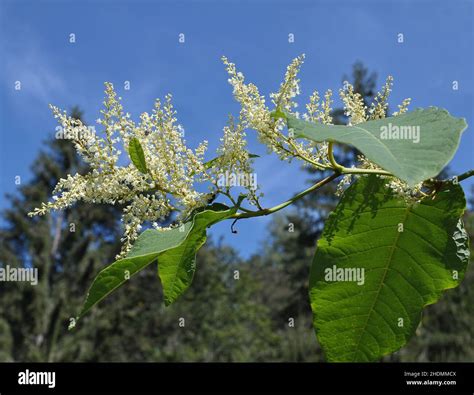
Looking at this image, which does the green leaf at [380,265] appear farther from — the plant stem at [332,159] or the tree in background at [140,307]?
the tree in background at [140,307]

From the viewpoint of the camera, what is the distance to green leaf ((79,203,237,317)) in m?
0.74

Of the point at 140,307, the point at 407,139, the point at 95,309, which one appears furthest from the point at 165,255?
the point at 140,307

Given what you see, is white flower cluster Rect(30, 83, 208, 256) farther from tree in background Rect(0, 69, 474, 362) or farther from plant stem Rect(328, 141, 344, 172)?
tree in background Rect(0, 69, 474, 362)

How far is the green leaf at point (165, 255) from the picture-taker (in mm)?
745

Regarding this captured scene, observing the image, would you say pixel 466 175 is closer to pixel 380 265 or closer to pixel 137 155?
pixel 380 265

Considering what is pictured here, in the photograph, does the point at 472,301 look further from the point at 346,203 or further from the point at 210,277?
the point at 346,203

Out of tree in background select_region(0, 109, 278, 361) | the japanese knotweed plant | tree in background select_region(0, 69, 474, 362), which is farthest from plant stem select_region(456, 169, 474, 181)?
tree in background select_region(0, 109, 278, 361)

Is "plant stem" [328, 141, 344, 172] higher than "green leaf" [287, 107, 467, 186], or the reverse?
"plant stem" [328, 141, 344, 172]

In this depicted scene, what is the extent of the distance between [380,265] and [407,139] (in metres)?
0.34

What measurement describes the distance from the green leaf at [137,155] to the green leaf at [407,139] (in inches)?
9.3

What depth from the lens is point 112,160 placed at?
36.5 inches
